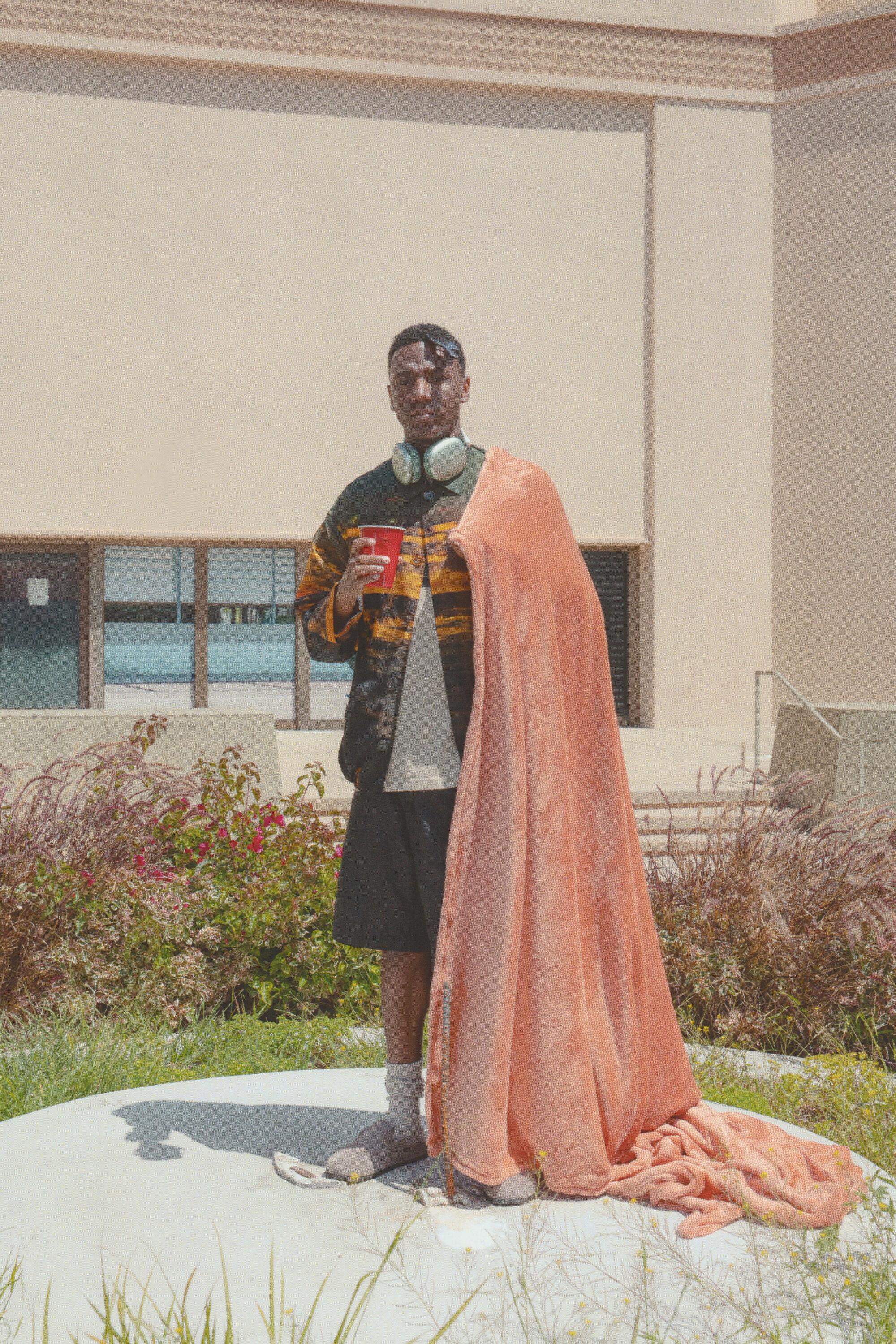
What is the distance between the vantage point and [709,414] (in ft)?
51.5

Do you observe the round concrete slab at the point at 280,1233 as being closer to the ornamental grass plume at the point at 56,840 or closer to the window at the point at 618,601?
the ornamental grass plume at the point at 56,840

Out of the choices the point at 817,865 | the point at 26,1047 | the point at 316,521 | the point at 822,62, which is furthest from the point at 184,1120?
the point at 822,62

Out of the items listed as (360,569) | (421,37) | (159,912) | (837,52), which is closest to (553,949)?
(360,569)

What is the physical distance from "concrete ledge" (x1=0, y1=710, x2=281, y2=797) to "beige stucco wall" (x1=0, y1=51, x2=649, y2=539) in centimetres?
656

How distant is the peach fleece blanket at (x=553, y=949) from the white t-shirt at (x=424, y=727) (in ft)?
0.34

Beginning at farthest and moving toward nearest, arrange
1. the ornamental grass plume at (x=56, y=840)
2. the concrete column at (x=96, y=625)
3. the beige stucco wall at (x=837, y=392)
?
the beige stucco wall at (x=837, y=392) < the concrete column at (x=96, y=625) < the ornamental grass plume at (x=56, y=840)

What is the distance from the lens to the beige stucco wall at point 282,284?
46.6 feet

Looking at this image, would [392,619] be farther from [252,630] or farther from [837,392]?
[837,392]

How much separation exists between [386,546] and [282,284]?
12845 millimetres

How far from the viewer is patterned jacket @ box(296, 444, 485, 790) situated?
301cm

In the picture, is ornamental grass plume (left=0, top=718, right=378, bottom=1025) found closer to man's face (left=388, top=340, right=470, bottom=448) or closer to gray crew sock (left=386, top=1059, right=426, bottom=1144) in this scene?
gray crew sock (left=386, top=1059, right=426, bottom=1144)

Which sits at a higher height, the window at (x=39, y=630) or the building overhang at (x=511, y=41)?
the building overhang at (x=511, y=41)

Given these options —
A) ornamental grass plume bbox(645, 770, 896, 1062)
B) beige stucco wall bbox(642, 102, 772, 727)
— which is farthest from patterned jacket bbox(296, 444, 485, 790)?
beige stucco wall bbox(642, 102, 772, 727)

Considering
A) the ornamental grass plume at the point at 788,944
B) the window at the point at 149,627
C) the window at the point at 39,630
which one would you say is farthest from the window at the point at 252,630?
the ornamental grass plume at the point at 788,944
